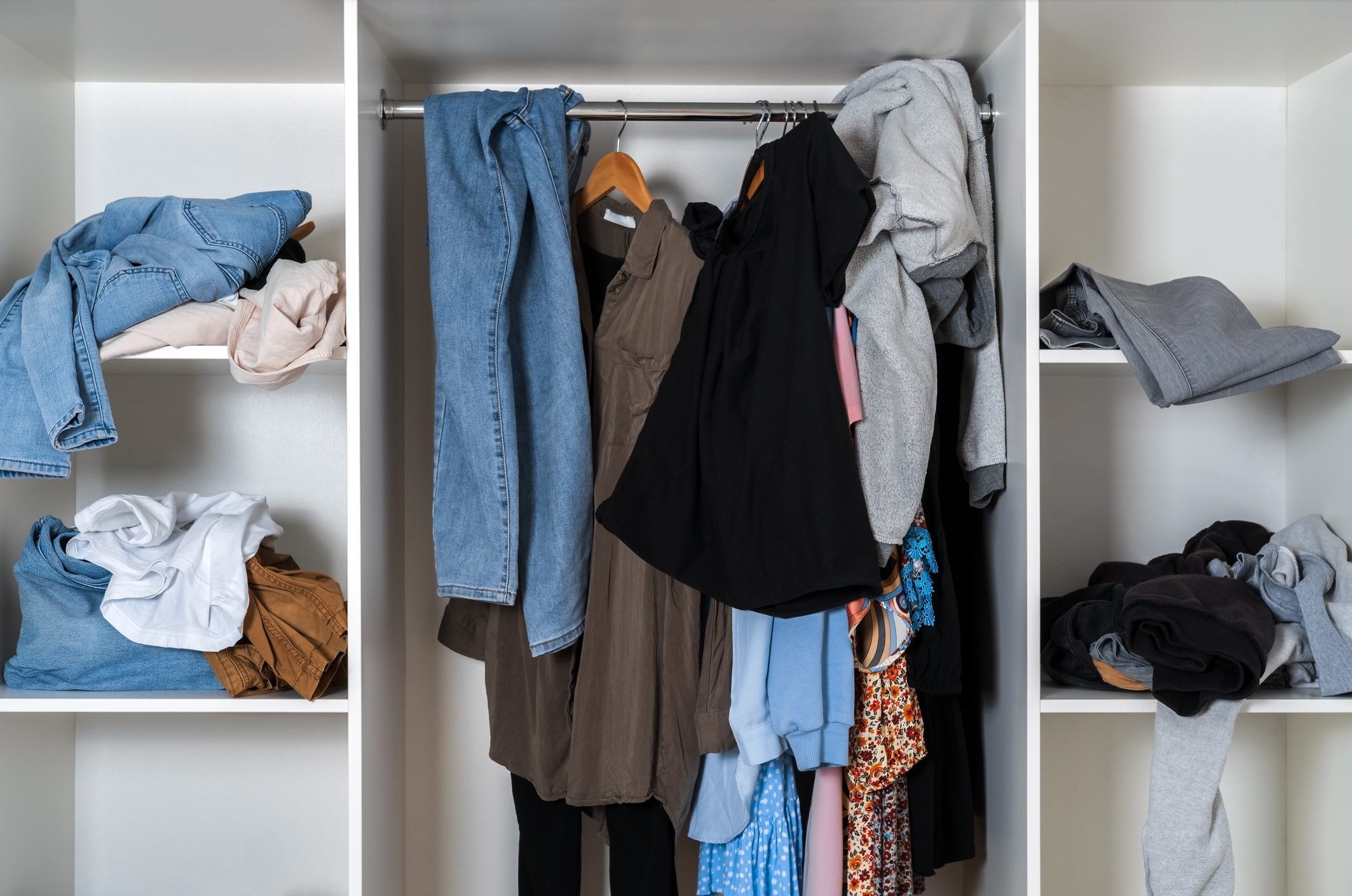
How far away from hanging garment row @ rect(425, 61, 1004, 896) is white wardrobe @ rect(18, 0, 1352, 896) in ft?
0.49

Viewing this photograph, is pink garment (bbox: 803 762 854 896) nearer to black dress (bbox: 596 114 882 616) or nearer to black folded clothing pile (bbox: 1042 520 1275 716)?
black dress (bbox: 596 114 882 616)

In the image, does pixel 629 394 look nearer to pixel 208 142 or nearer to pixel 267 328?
pixel 267 328

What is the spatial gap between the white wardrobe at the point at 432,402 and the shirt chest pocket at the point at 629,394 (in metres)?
0.35

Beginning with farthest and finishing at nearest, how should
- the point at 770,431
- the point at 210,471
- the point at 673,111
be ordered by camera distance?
the point at 210,471 → the point at 673,111 → the point at 770,431

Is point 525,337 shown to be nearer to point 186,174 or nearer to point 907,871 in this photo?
point 186,174

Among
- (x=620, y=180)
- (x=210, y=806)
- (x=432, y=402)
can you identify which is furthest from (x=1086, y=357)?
(x=210, y=806)

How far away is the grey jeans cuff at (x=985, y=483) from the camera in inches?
52.3

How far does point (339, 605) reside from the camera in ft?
4.24

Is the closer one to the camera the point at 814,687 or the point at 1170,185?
the point at 814,687

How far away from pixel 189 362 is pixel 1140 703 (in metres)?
1.40

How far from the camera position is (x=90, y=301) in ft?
4.05

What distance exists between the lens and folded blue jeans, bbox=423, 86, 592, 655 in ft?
4.07

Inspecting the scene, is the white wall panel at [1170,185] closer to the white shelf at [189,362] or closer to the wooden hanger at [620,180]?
the wooden hanger at [620,180]

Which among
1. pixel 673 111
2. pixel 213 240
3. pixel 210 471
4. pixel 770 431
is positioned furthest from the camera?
pixel 210 471
